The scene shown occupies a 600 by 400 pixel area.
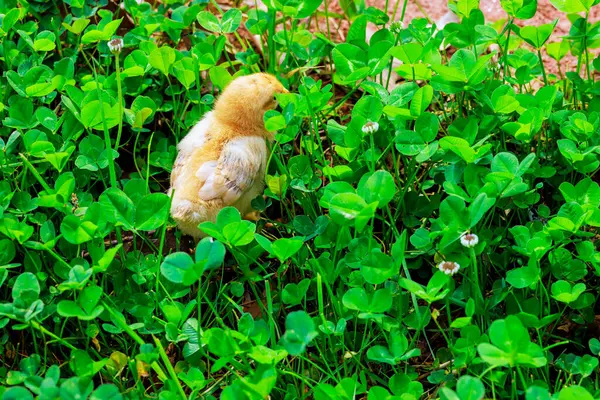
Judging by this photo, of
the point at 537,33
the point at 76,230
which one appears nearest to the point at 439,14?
the point at 537,33

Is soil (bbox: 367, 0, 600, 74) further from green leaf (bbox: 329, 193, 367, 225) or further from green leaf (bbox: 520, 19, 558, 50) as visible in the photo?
green leaf (bbox: 329, 193, 367, 225)

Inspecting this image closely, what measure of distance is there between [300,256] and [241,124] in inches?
23.4

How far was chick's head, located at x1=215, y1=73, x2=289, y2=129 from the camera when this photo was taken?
3.02 m

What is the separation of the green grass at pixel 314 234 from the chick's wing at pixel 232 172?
10 centimetres

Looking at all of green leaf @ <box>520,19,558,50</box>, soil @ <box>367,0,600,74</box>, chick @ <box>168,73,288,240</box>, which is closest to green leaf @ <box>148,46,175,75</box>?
chick @ <box>168,73,288,240</box>

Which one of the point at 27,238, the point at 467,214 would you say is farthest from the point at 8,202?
the point at 467,214

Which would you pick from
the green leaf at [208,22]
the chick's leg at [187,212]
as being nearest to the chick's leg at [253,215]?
the chick's leg at [187,212]

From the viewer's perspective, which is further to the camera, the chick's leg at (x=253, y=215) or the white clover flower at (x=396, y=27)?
the white clover flower at (x=396, y=27)

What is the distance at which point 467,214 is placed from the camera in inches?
97.3

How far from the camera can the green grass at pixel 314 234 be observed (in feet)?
7.87

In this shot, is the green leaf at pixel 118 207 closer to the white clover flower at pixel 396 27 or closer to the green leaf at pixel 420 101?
the green leaf at pixel 420 101

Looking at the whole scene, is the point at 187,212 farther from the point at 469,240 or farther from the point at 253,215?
the point at 469,240

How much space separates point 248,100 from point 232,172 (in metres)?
0.31

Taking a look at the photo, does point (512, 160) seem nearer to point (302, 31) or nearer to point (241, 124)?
point (241, 124)
